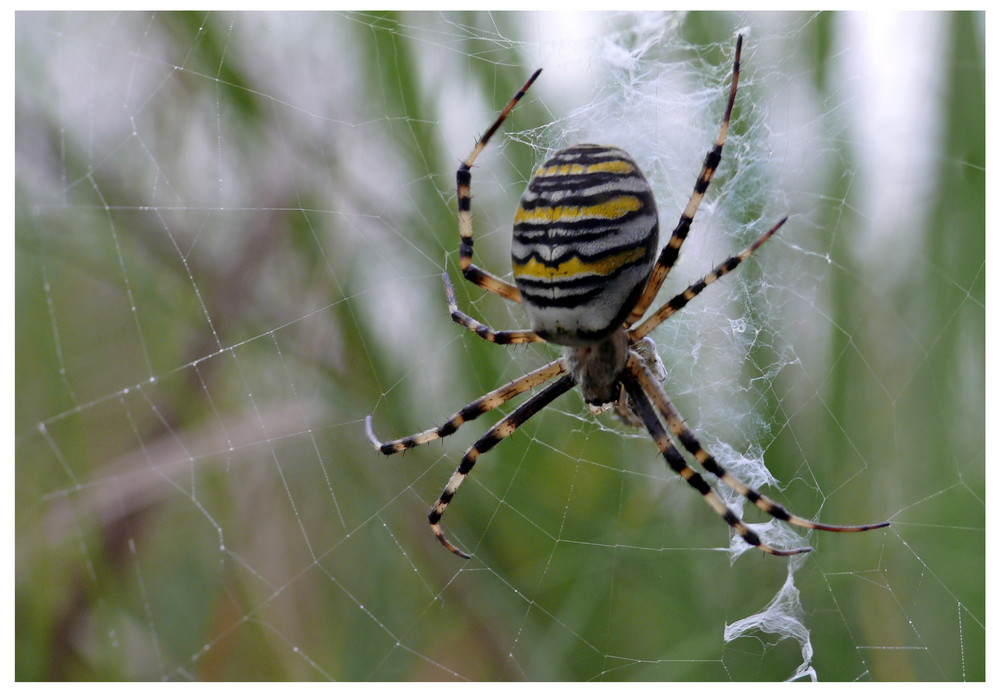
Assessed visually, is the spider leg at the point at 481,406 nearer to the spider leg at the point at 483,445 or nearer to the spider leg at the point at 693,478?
the spider leg at the point at 483,445

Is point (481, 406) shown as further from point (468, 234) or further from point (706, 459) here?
point (706, 459)

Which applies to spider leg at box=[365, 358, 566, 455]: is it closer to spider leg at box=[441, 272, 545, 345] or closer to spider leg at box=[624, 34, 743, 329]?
spider leg at box=[441, 272, 545, 345]

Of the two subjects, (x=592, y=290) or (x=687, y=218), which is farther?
(x=687, y=218)

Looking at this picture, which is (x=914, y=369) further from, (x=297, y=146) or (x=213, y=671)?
(x=213, y=671)

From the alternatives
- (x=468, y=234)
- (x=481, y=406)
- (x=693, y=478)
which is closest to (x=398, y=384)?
(x=481, y=406)

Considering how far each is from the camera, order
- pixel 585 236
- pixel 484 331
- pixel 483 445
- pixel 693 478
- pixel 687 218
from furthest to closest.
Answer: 1. pixel 483 445
2. pixel 484 331
3. pixel 693 478
4. pixel 687 218
5. pixel 585 236

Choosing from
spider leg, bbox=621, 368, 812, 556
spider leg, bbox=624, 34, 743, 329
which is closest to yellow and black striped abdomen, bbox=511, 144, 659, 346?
spider leg, bbox=624, 34, 743, 329

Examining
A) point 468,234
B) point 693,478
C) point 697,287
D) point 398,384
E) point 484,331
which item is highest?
point 468,234
